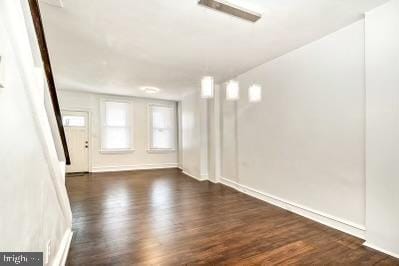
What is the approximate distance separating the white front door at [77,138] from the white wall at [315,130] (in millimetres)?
5240

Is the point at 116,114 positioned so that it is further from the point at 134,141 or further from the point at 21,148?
the point at 21,148

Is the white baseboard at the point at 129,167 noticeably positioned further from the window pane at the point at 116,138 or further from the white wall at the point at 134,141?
the window pane at the point at 116,138

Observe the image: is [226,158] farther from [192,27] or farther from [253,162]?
[192,27]

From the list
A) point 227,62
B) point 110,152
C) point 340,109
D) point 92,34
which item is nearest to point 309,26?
point 340,109

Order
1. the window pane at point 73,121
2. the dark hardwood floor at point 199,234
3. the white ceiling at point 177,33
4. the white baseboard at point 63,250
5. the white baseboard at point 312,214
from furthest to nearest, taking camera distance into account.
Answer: the window pane at point 73,121
the white baseboard at point 312,214
the white ceiling at point 177,33
the dark hardwood floor at point 199,234
the white baseboard at point 63,250

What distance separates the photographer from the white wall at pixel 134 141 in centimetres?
644

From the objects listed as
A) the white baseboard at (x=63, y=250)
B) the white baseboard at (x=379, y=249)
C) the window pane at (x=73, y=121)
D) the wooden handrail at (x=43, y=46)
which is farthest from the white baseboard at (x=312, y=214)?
the window pane at (x=73, y=121)

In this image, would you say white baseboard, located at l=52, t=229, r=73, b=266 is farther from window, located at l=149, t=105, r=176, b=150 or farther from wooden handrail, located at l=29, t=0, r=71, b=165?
window, located at l=149, t=105, r=176, b=150

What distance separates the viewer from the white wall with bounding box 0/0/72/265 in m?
0.90

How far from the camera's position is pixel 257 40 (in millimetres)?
2922

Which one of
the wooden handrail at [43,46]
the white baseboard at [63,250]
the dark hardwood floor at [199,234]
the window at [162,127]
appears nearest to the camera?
the wooden handrail at [43,46]

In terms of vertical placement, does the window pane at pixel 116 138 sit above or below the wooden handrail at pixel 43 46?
below

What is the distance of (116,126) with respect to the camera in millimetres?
6918

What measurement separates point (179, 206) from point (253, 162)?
1.72 meters
